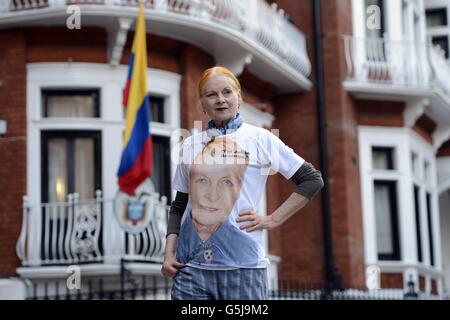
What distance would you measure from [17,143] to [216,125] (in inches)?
474

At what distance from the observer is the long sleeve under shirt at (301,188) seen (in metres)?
4.73

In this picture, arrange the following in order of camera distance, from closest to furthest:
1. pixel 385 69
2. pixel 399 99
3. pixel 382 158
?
pixel 385 69
pixel 399 99
pixel 382 158

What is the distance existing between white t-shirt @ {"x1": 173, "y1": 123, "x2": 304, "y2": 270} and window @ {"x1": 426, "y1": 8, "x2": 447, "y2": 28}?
2187 centimetres

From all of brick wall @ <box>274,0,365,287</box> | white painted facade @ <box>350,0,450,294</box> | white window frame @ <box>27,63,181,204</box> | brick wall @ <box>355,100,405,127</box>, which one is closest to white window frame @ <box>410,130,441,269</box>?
white painted facade @ <box>350,0,450,294</box>

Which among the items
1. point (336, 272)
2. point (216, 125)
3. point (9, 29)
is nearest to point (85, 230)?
point (9, 29)

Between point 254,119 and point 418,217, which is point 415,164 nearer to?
point 418,217

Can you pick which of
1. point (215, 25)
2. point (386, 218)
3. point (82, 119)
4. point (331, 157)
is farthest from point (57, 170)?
point (386, 218)

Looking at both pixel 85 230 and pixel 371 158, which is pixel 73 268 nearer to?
pixel 85 230

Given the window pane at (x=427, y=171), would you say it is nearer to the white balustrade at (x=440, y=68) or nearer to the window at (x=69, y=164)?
the white balustrade at (x=440, y=68)

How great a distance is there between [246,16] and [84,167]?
12.7 ft

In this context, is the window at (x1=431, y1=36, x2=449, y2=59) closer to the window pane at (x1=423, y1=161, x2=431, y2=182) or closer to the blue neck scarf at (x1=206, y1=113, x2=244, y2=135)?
the window pane at (x1=423, y1=161, x2=431, y2=182)

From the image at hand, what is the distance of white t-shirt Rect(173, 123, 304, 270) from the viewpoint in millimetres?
4496

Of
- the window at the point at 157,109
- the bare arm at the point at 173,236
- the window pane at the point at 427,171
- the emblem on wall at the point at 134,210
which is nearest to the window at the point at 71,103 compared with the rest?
the window at the point at 157,109

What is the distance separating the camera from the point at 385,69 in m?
21.7
